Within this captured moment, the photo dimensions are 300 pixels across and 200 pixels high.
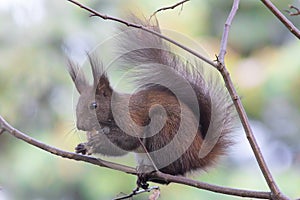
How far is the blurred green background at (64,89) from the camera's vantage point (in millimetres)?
3023

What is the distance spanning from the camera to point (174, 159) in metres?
1.40

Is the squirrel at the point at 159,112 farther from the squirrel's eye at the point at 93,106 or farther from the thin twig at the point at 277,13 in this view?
the thin twig at the point at 277,13

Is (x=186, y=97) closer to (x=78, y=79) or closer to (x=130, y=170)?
(x=78, y=79)

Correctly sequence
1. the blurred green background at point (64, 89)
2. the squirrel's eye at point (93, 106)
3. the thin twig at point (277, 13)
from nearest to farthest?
the thin twig at point (277, 13), the squirrel's eye at point (93, 106), the blurred green background at point (64, 89)

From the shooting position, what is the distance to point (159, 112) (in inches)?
55.6

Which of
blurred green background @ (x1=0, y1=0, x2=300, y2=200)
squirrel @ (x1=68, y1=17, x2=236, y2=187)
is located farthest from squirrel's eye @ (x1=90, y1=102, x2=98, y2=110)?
blurred green background @ (x1=0, y1=0, x2=300, y2=200)

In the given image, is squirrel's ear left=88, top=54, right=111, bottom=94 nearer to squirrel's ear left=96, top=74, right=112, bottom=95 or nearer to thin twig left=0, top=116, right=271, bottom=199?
squirrel's ear left=96, top=74, right=112, bottom=95

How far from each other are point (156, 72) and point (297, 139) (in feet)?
8.69

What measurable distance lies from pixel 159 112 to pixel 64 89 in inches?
75.9

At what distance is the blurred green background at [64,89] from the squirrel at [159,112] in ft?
4.71

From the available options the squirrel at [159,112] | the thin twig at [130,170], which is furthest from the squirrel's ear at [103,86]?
the thin twig at [130,170]

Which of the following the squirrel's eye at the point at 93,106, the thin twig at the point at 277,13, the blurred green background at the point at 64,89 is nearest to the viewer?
the thin twig at the point at 277,13

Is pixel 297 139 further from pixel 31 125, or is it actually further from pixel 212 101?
pixel 212 101

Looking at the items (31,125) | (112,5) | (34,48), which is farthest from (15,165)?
(112,5)
